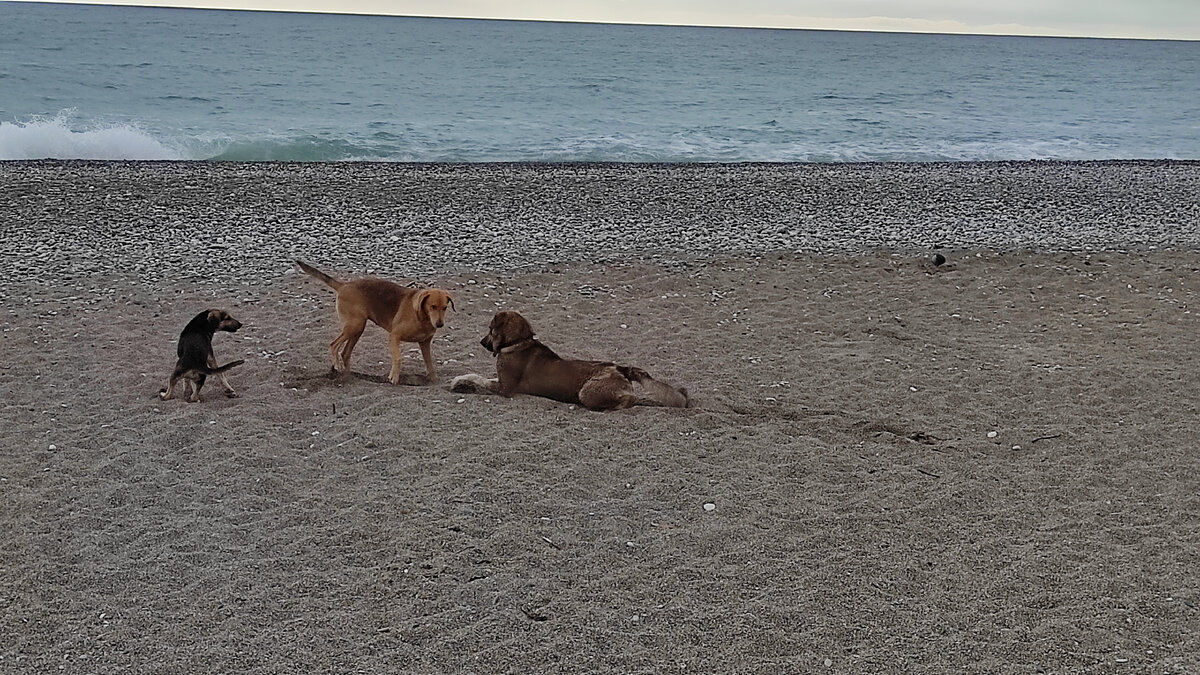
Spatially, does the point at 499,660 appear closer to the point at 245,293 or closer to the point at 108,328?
the point at 108,328

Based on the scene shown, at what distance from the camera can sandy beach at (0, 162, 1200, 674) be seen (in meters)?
3.78

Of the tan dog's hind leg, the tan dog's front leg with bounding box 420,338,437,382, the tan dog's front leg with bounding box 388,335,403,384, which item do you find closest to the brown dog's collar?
the tan dog's front leg with bounding box 420,338,437,382

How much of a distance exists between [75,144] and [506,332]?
60.9ft

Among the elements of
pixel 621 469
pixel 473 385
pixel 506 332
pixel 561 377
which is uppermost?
pixel 506 332

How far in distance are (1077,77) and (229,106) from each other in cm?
4817

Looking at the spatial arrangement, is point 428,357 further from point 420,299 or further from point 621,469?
point 621,469

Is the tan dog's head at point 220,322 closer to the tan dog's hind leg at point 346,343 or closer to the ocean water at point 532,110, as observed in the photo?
the tan dog's hind leg at point 346,343

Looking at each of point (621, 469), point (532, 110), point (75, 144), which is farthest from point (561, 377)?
point (532, 110)

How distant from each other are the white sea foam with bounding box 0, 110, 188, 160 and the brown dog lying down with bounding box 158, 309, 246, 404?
54.0 feet

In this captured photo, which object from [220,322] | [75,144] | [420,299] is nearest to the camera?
[420,299]

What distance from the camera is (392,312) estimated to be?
625cm

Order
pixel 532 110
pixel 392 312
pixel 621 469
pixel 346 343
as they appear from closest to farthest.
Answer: pixel 621 469 → pixel 392 312 → pixel 346 343 → pixel 532 110

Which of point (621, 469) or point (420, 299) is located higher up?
point (420, 299)

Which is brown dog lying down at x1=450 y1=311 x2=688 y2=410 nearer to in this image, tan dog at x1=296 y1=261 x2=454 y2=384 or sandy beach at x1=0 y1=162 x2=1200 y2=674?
sandy beach at x1=0 y1=162 x2=1200 y2=674
